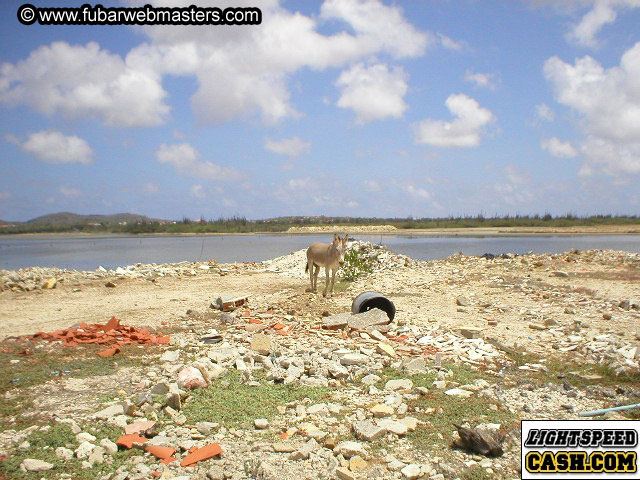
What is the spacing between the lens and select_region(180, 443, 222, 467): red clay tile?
4.60 metres

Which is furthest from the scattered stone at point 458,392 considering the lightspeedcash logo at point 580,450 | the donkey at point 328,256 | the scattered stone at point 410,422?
the donkey at point 328,256

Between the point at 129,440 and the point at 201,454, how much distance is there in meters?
0.89

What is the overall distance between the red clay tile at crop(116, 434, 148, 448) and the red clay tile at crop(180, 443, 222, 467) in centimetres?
64

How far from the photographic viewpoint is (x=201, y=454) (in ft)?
15.3

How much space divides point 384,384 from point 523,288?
394 inches

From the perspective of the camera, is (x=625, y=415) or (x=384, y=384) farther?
(x=384, y=384)

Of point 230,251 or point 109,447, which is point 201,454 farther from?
point 230,251

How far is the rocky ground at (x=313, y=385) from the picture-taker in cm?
469

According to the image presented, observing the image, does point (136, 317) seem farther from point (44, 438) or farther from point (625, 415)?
point (625, 415)

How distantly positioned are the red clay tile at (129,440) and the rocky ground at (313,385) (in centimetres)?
6

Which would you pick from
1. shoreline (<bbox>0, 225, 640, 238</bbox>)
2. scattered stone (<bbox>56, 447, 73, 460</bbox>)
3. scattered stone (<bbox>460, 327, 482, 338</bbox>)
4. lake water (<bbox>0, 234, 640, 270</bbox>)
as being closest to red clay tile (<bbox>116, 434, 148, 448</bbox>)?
scattered stone (<bbox>56, 447, 73, 460</bbox>)

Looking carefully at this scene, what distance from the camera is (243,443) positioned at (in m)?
5.00

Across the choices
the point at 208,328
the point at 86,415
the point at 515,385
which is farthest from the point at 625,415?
the point at 208,328

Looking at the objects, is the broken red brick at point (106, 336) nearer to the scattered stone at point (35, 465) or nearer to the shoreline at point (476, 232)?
the scattered stone at point (35, 465)
